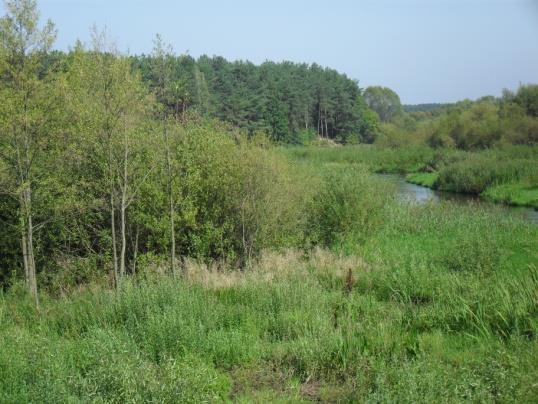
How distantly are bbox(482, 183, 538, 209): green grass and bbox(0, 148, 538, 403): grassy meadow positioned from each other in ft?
65.5

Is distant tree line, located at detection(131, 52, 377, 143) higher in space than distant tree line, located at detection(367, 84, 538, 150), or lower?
higher

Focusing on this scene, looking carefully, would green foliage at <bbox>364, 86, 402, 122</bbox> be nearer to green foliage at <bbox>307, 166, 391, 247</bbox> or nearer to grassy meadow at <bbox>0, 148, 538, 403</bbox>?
green foliage at <bbox>307, 166, 391, 247</bbox>

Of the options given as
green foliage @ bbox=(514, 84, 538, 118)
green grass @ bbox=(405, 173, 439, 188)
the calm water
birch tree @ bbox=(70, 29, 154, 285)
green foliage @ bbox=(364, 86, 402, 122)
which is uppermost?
green foliage @ bbox=(364, 86, 402, 122)

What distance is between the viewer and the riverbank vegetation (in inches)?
237

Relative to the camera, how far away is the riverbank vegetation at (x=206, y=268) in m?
6.02

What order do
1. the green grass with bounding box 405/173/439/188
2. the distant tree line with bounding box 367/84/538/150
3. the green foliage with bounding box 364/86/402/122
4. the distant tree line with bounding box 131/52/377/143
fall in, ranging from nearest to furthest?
the green grass with bounding box 405/173/439/188 < the distant tree line with bounding box 367/84/538/150 < the distant tree line with bounding box 131/52/377/143 < the green foliage with bounding box 364/86/402/122

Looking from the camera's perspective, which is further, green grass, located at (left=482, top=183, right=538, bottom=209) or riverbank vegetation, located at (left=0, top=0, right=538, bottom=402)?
green grass, located at (left=482, top=183, right=538, bottom=209)

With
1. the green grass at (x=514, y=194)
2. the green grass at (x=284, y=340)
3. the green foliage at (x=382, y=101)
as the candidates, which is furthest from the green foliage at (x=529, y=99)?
the green foliage at (x=382, y=101)

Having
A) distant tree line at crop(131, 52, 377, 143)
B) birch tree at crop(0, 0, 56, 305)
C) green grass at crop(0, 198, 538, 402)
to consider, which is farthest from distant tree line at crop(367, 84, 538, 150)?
birch tree at crop(0, 0, 56, 305)

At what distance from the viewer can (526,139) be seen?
47562mm

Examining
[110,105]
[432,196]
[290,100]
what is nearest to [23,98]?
[110,105]

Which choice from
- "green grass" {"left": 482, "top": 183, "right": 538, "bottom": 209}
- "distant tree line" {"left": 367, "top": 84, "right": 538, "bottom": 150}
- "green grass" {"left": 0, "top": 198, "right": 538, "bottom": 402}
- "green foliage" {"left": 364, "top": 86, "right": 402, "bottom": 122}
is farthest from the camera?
"green foliage" {"left": 364, "top": 86, "right": 402, "bottom": 122}

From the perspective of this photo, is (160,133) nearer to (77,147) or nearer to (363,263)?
(77,147)

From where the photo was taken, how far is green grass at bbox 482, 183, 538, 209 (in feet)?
99.0
